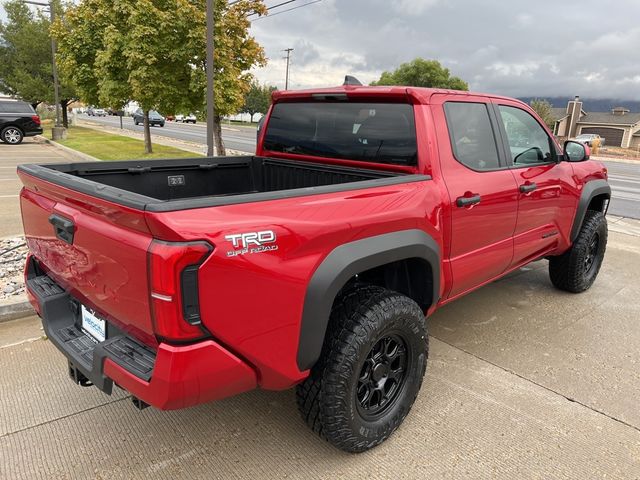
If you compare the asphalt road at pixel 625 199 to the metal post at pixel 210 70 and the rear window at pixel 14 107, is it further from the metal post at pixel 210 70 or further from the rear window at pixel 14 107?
the rear window at pixel 14 107

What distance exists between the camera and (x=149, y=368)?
1.93 meters

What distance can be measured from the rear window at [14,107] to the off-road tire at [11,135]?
608 millimetres

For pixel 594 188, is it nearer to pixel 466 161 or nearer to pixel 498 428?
pixel 466 161

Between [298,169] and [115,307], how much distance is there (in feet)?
6.33

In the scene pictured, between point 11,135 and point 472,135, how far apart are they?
2047cm

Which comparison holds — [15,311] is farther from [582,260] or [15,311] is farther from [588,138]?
[588,138]

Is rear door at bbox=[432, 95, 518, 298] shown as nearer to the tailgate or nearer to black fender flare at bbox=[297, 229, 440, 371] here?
black fender flare at bbox=[297, 229, 440, 371]

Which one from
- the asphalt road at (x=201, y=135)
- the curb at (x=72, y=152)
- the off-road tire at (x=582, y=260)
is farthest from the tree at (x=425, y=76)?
the off-road tire at (x=582, y=260)

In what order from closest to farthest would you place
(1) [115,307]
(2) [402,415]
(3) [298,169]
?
(1) [115,307] → (2) [402,415] → (3) [298,169]

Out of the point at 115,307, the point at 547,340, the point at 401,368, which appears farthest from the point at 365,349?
the point at 547,340

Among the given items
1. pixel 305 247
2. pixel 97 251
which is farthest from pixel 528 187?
pixel 97 251

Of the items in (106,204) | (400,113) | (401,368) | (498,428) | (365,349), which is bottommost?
(498,428)

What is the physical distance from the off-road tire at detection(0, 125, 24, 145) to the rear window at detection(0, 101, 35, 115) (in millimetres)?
608

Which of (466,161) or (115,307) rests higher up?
(466,161)
